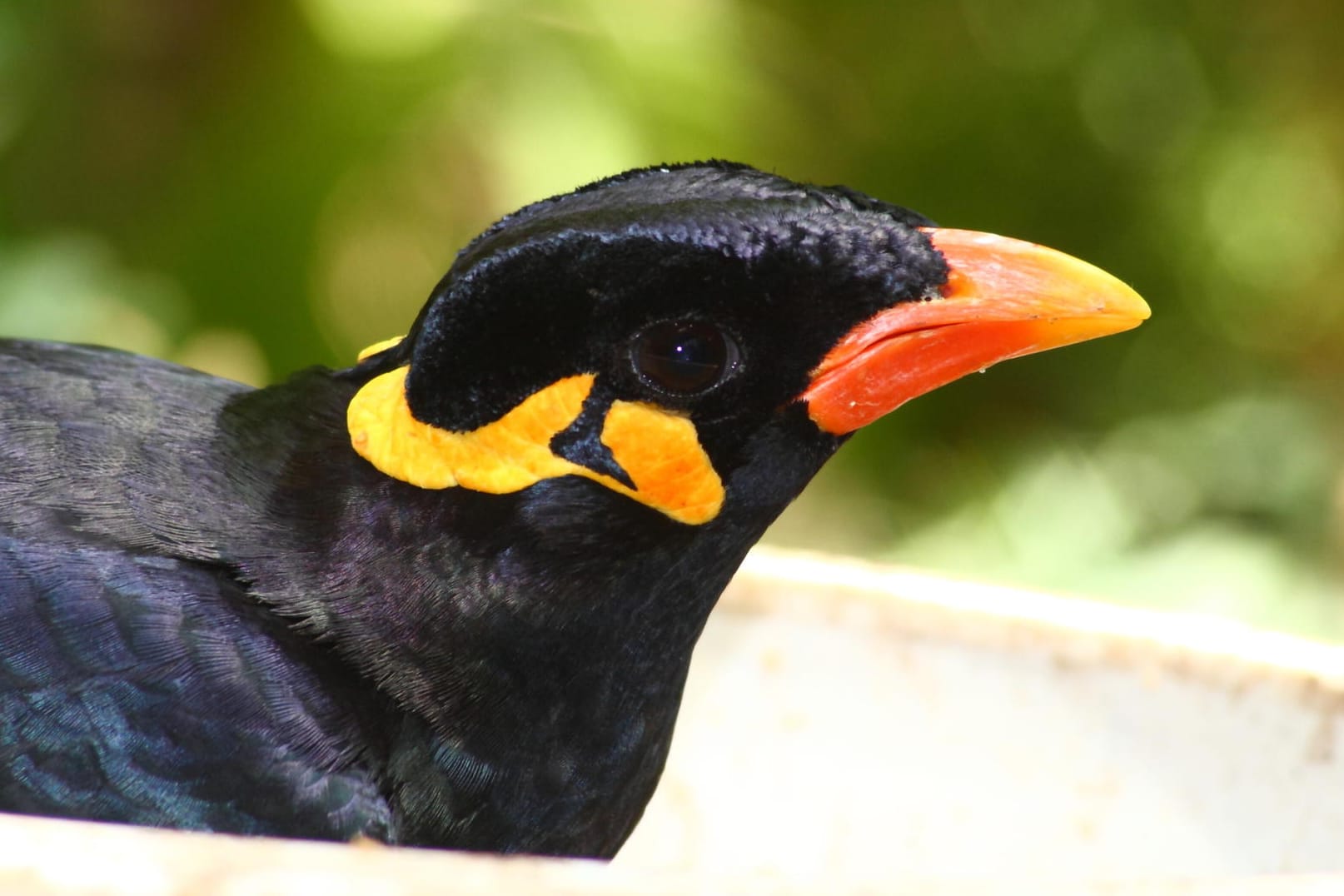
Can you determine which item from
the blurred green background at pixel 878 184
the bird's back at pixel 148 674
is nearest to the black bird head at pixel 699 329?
the bird's back at pixel 148 674

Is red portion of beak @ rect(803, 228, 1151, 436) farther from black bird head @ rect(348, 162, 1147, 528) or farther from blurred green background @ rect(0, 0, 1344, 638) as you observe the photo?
blurred green background @ rect(0, 0, 1344, 638)

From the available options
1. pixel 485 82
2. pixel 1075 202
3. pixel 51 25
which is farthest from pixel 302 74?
pixel 1075 202

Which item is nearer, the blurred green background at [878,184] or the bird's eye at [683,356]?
the bird's eye at [683,356]

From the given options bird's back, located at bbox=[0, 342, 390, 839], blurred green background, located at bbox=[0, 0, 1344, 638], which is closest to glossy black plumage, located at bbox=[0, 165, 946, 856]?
bird's back, located at bbox=[0, 342, 390, 839]

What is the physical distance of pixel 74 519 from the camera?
1206 mm

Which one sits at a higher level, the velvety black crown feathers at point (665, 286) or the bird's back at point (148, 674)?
the velvety black crown feathers at point (665, 286)

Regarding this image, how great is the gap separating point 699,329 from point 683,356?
0.02 m

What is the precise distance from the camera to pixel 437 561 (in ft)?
3.99

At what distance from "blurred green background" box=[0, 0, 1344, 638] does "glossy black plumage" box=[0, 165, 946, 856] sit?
71.4 inches

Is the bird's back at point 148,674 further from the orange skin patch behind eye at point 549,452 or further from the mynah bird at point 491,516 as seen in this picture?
the orange skin patch behind eye at point 549,452

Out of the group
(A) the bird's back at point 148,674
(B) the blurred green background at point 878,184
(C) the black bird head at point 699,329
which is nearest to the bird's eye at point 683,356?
(C) the black bird head at point 699,329

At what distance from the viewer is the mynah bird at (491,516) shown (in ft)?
3.69

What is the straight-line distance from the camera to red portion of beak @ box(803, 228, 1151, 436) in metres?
1.15

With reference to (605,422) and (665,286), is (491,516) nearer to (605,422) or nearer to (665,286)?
(605,422)
